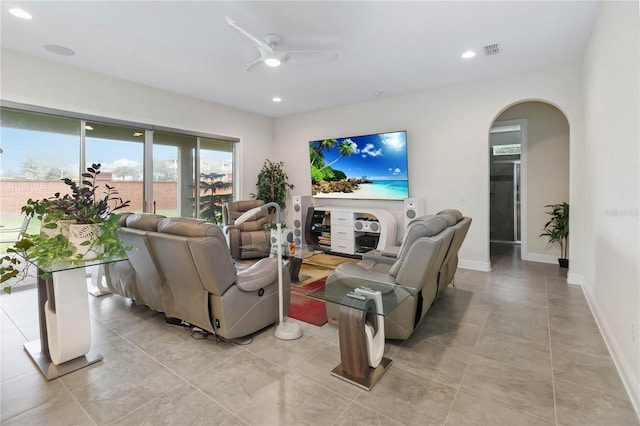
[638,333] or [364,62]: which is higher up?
[364,62]

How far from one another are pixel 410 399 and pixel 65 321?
7.50 ft

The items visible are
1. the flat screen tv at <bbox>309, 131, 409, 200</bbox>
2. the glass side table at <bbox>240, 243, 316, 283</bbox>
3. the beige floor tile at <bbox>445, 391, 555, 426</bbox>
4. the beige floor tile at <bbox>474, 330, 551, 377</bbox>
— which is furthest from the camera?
the flat screen tv at <bbox>309, 131, 409, 200</bbox>

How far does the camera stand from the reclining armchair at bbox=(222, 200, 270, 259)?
16.6ft

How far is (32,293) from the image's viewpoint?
11.8 feet

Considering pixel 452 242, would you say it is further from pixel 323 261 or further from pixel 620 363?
pixel 323 261

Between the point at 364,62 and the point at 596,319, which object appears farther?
the point at 364,62

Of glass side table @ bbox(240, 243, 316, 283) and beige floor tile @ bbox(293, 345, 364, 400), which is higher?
glass side table @ bbox(240, 243, 316, 283)

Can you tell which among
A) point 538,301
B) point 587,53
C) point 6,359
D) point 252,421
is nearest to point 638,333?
point 538,301

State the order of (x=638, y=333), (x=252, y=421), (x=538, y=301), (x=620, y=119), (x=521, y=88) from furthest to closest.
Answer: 1. (x=521, y=88)
2. (x=538, y=301)
3. (x=620, y=119)
4. (x=638, y=333)
5. (x=252, y=421)

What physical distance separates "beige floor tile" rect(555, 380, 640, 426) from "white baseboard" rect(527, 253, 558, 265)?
377 cm

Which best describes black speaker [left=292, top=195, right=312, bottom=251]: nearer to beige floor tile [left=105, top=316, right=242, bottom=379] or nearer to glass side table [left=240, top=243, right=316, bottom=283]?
glass side table [left=240, top=243, right=316, bottom=283]

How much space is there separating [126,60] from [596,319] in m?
5.73

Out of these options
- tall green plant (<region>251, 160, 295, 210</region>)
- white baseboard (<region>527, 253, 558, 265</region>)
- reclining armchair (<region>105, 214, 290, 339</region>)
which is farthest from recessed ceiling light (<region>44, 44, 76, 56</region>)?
white baseboard (<region>527, 253, 558, 265</region>)

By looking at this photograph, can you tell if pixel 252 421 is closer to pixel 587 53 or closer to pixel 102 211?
pixel 102 211
